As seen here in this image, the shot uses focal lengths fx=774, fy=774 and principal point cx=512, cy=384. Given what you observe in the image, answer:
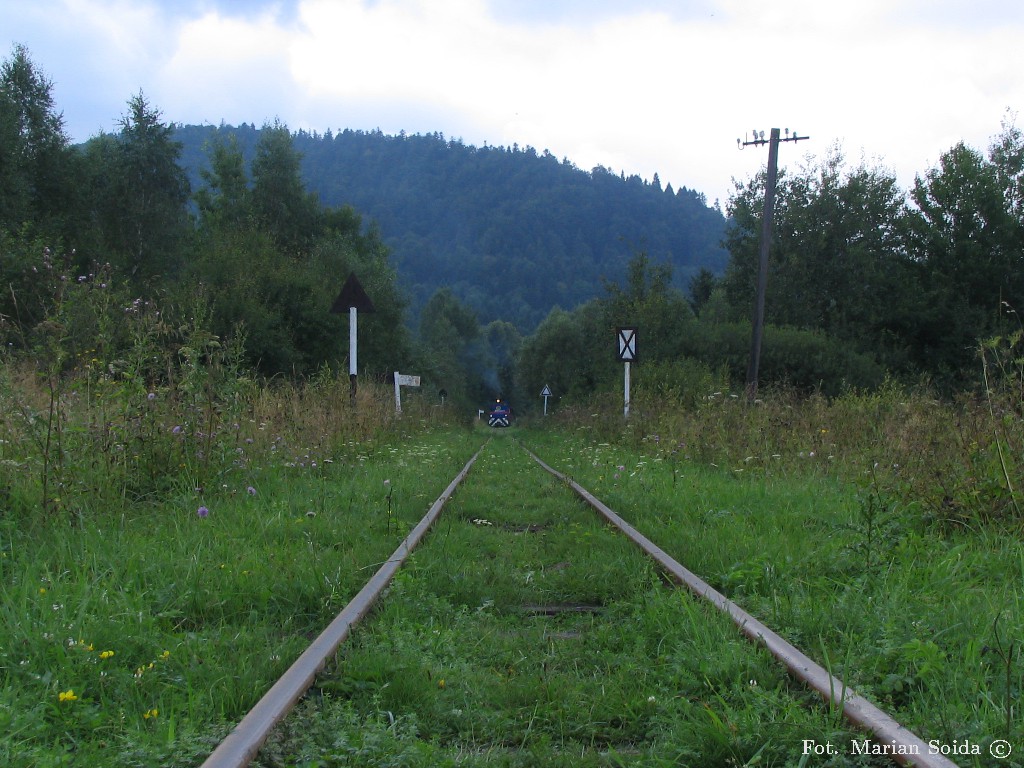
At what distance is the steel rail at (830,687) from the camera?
2.14m

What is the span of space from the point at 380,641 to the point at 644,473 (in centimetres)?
612

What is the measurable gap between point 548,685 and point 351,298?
42.4ft

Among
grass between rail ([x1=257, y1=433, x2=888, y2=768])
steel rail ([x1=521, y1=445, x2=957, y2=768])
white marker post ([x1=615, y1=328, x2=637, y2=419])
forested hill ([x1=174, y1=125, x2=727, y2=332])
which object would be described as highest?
forested hill ([x1=174, y1=125, x2=727, y2=332])

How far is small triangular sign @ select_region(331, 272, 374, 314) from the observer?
1494cm

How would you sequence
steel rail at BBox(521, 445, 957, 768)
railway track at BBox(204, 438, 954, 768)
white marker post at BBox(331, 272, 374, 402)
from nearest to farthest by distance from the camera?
1. steel rail at BBox(521, 445, 957, 768)
2. railway track at BBox(204, 438, 954, 768)
3. white marker post at BBox(331, 272, 374, 402)

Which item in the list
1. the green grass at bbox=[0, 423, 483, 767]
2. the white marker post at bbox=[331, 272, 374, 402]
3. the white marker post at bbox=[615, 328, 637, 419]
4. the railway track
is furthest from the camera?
the white marker post at bbox=[615, 328, 637, 419]

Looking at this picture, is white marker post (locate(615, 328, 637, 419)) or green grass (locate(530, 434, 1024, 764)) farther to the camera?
white marker post (locate(615, 328, 637, 419))

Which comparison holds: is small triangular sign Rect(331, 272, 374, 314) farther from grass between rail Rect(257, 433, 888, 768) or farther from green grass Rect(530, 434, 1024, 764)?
grass between rail Rect(257, 433, 888, 768)

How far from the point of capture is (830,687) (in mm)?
2545

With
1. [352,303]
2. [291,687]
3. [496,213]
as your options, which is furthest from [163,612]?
[496,213]

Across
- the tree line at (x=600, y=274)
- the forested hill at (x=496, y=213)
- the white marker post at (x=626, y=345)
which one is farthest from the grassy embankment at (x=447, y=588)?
the forested hill at (x=496, y=213)

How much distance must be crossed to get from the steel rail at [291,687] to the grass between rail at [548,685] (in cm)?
6

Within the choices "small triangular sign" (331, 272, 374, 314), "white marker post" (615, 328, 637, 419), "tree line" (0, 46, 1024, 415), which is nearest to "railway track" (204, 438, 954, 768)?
"tree line" (0, 46, 1024, 415)

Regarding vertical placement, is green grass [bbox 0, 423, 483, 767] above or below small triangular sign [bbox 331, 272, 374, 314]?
below
